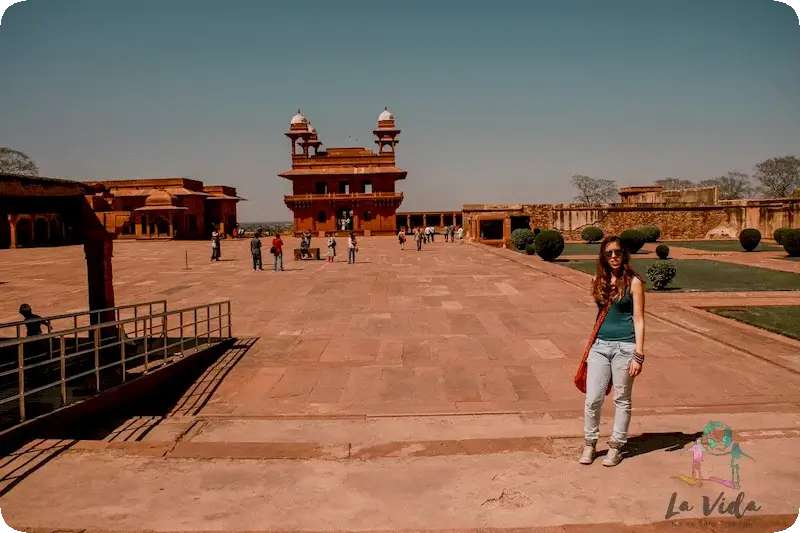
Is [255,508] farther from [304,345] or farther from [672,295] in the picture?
[672,295]

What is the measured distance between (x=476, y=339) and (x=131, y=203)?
42.0 metres

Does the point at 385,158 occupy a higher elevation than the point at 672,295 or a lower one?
higher

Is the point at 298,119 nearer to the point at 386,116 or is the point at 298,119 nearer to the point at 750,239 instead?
the point at 386,116

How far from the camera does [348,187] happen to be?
50312 millimetres

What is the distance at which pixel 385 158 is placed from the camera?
49.8 m

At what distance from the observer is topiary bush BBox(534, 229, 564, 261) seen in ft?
72.3

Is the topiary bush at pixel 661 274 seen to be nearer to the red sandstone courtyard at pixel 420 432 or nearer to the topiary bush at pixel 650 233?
the red sandstone courtyard at pixel 420 432

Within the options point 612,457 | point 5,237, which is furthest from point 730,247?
point 5,237

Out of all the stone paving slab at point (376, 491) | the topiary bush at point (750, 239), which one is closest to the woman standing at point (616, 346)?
the stone paving slab at point (376, 491)

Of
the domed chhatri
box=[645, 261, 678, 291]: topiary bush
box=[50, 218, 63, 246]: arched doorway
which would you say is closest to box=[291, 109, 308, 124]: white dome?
the domed chhatri

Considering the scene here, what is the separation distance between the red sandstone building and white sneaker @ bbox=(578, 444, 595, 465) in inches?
1678

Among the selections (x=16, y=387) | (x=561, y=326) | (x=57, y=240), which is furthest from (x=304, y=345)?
(x=57, y=240)

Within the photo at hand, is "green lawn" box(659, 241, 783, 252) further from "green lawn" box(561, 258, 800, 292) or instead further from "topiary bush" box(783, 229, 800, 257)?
"green lawn" box(561, 258, 800, 292)

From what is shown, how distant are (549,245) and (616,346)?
1874 cm
